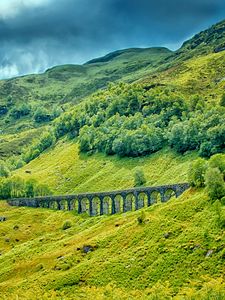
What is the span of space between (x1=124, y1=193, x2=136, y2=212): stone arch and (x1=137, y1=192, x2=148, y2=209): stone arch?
270 centimetres

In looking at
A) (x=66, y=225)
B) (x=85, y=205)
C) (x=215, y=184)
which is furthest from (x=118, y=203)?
(x=215, y=184)

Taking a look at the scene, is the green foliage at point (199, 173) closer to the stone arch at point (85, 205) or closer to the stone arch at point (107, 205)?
the stone arch at point (107, 205)

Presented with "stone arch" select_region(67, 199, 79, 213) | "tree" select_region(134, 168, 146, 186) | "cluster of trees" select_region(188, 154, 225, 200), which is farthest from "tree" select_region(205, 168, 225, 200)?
"stone arch" select_region(67, 199, 79, 213)

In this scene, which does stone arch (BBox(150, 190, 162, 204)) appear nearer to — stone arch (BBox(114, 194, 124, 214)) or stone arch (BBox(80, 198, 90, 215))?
stone arch (BBox(114, 194, 124, 214))

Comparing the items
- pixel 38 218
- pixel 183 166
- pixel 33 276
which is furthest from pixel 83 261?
pixel 183 166

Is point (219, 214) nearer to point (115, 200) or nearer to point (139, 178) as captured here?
point (115, 200)

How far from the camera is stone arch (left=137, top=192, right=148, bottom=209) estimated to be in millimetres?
167900

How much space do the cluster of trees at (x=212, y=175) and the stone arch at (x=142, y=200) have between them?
1502 inches

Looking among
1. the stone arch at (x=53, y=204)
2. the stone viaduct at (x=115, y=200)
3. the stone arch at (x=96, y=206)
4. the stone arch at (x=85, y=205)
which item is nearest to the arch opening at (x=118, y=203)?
the stone viaduct at (x=115, y=200)

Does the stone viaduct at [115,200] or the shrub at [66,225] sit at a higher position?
the stone viaduct at [115,200]

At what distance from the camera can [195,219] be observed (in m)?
109

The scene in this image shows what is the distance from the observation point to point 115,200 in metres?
188

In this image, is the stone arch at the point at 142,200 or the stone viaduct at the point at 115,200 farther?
the stone arch at the point at 142,200

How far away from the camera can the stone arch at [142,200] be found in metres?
168
